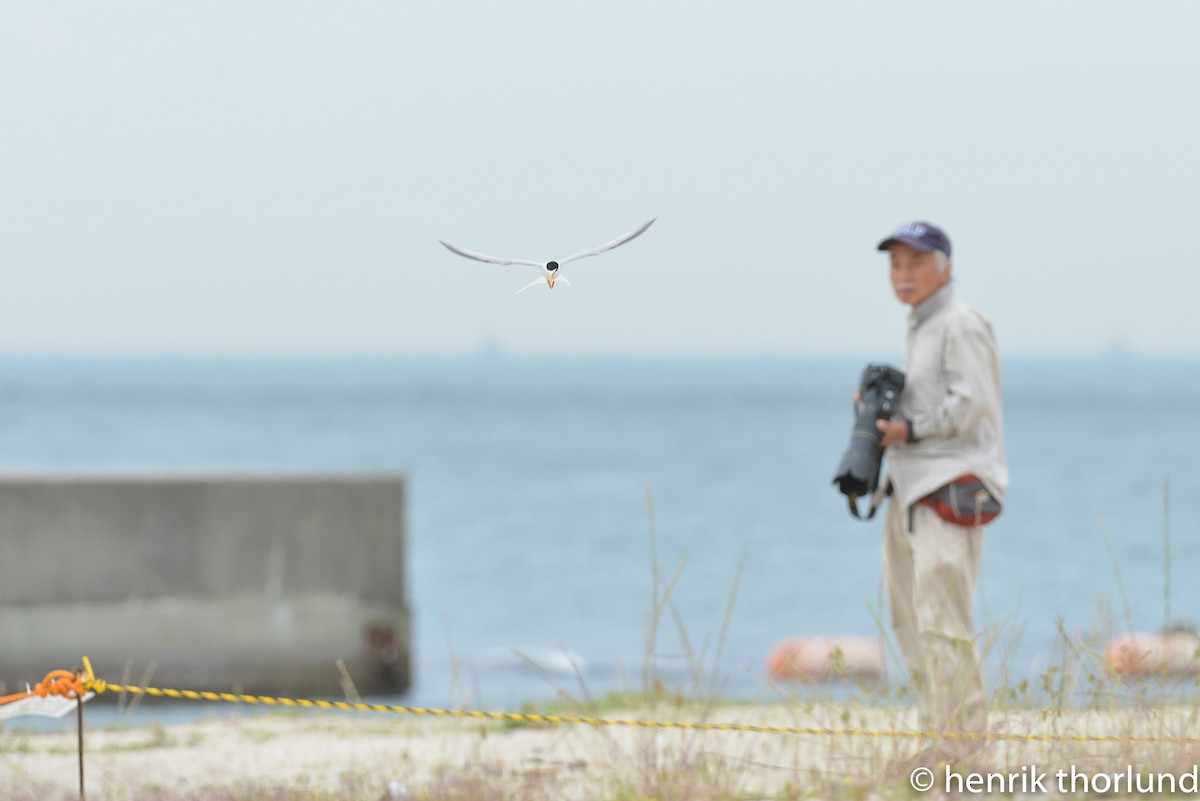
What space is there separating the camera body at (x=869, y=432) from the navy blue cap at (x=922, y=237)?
16.7 inches

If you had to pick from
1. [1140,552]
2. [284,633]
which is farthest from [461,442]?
[284,633]

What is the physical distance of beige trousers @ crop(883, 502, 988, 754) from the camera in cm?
445

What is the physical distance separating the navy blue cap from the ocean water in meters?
1.00

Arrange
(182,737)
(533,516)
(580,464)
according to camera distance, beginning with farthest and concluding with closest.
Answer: (580,464), (533,516), (182,737)

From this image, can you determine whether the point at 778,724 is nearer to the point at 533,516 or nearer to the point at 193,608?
the point at 193,608

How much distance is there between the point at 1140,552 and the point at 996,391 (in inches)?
1043

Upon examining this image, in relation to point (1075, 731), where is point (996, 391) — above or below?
above

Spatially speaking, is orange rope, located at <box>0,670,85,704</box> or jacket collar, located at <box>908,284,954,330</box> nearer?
orange rope, located at <box>0,670,85,704</box>

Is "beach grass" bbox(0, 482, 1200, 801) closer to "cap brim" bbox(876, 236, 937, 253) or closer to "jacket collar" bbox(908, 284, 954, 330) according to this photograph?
"jacket collar" bbox(908, 284, 954, 330)

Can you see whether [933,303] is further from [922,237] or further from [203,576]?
[203,576]

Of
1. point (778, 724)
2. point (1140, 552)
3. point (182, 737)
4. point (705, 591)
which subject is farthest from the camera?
point (1140, 552)

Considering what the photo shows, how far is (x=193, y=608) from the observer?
1097cm

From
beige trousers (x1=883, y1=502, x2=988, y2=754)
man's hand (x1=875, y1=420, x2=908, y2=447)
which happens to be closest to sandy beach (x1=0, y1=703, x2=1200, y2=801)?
beige trousers (x1=883, y1=502, x2=988, y2=754)
